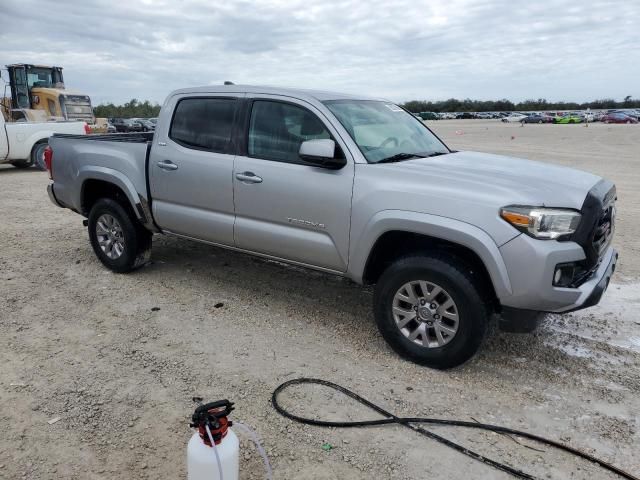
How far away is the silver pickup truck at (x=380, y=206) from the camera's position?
11.0 ft

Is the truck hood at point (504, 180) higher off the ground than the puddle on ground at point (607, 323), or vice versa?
the truck hood at point (504, 180)

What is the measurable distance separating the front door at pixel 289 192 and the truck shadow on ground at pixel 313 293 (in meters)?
0.69

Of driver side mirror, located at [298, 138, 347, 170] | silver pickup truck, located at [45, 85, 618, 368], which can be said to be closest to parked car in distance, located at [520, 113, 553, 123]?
silver pickup truck, located at [45, 85, 618, 368]

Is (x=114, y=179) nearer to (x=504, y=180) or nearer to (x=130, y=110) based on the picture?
(x=504, y=180)

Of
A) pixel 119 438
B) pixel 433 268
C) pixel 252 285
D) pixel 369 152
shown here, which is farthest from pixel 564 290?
pixel 252 285

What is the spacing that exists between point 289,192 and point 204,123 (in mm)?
1273

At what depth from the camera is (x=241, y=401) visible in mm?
3377

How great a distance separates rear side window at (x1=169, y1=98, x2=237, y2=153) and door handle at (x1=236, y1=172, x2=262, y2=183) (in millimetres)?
350

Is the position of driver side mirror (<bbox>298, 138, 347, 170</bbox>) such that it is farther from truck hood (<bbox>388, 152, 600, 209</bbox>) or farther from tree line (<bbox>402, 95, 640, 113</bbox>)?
tree line (<bbox>402, 95, 640, 113</bbox>)

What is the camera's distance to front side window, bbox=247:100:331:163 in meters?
4.28

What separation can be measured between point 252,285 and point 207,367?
5.67 ft

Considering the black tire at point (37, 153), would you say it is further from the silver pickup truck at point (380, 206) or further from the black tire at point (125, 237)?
the silver pickup truck at point (380, 206)

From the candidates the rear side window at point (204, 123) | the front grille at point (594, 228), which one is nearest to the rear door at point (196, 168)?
the rear side window at point (204, 123)

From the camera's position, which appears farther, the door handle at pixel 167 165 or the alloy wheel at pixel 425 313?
the door handle at pixel 167 165
